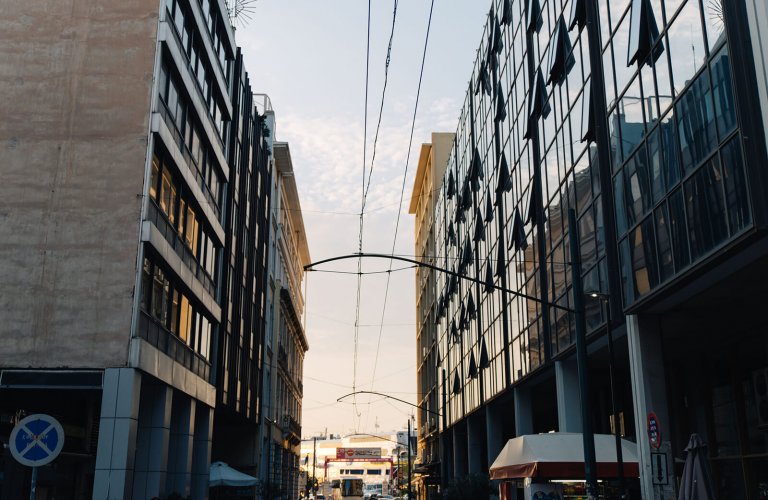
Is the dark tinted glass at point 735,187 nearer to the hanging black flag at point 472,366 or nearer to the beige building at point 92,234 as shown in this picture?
the beige building at point 92,234

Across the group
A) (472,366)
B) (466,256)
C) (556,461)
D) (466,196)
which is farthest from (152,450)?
(466,196)

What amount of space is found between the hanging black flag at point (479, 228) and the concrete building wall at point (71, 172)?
2164cm

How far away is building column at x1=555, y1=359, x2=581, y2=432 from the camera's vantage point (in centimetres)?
2545

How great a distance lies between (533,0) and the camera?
29.4 m

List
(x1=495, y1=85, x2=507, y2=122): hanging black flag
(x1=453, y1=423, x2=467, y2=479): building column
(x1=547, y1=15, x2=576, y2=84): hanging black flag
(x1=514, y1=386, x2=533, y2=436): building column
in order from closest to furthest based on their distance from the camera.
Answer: (x1=547, y1=15, x2=576, y2=84): hanging black flag → (x1=514, y1=386, x2=533, y2=436): building column → (x1=495, y1=85, x2=507, y2=122): hanging black flag → (x1=453, y1=423, x2=467, y2=479): building column

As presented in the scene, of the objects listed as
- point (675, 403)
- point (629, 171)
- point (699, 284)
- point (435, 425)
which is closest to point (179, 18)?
point (629, 171)

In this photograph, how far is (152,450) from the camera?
954 inches

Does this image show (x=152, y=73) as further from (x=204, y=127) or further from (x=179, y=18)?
(x=204, y=127)

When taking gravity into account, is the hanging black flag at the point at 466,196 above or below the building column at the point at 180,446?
above

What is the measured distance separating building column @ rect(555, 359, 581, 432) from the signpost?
A: 717 inches

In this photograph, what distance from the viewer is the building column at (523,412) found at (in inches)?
1268

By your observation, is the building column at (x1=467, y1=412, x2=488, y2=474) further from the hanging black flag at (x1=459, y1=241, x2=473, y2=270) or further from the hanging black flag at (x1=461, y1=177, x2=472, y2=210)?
the hanging black flag at (x1=461, y1=177, x2=472, y2=210)

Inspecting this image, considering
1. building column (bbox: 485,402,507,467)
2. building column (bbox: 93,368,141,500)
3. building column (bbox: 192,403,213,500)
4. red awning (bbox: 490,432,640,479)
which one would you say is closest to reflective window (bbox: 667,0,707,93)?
red awning (bbox: 490,432,640,479)

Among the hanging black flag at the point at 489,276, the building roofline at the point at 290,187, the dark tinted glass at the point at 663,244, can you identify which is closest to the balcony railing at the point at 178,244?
the hanging black flag at the point at 489,276
